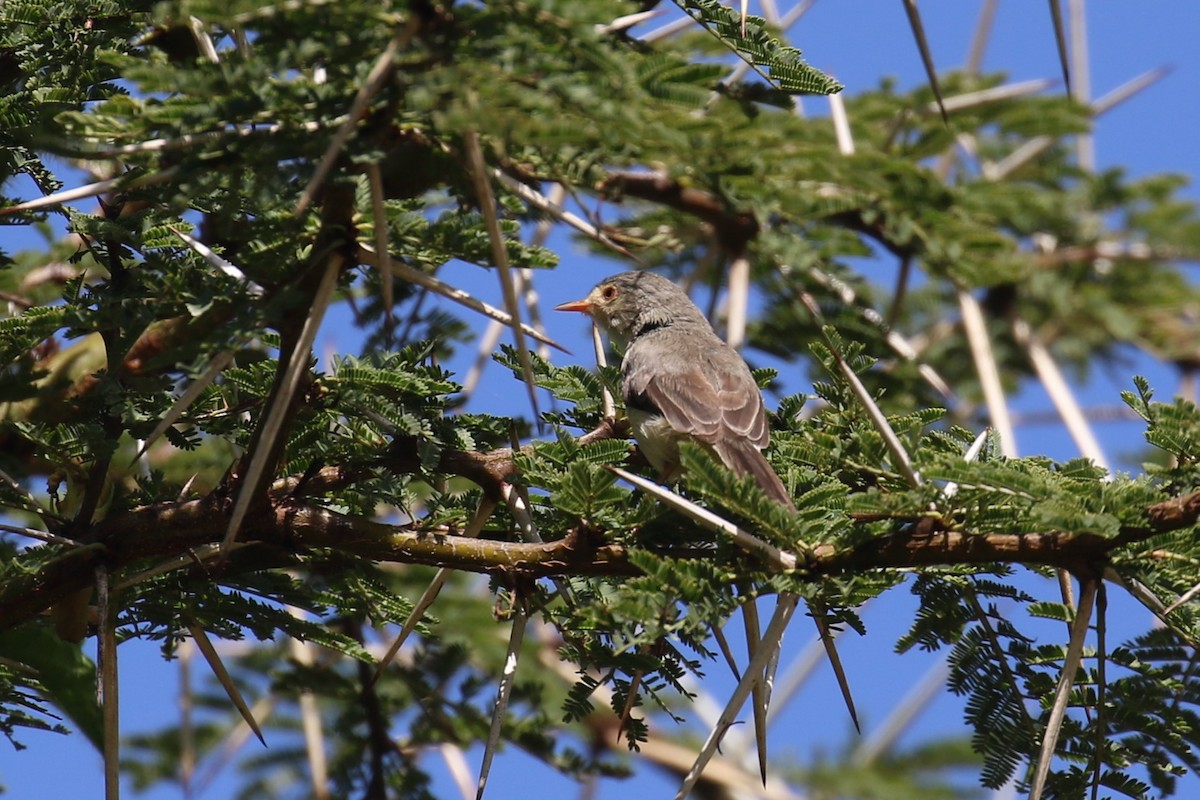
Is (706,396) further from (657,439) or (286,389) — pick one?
(286,389)

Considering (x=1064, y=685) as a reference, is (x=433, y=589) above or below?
above

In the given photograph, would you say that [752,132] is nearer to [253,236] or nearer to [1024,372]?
[253,236]

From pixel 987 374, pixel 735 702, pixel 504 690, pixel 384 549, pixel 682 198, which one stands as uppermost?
pixel 682 198

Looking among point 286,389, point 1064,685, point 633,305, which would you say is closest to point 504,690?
point 286,389

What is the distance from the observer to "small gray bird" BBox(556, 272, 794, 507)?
4684 mm

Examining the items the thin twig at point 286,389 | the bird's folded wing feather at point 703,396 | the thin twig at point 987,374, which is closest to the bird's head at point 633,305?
the bird's folded wing feather at point 703,396

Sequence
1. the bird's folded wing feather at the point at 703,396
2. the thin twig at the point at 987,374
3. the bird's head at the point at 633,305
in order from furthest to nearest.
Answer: the bird's head at the point at 633,305
the thin twig at the point at 987,374
the bird's folded wing feather at the point at 703,396

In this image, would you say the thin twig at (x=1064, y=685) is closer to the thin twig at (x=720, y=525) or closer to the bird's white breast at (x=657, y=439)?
the thin twig at (x=720, y=525)

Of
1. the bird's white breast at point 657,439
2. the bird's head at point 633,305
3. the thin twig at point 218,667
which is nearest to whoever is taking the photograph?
the thin twig at point 218,667

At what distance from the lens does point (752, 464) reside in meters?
4.20

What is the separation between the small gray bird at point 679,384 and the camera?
15.4ft

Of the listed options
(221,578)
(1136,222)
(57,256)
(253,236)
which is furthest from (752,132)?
(1136,222)

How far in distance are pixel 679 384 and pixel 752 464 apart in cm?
117

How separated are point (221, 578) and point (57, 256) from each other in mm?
2561
